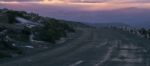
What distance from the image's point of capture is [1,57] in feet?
96.4

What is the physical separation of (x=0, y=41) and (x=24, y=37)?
10831mm

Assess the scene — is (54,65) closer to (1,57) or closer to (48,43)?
(1,57)

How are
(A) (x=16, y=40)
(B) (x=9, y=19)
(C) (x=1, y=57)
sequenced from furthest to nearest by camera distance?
(B) (x=9, y=19), (A) (x=16, y=40), (C) (x=1, y=57)

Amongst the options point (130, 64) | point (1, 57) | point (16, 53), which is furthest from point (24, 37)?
point (130, 64)

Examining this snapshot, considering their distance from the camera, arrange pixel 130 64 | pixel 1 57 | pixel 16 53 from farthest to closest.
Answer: pixel 16 53 < pixel 1 57 < pixel 130 64

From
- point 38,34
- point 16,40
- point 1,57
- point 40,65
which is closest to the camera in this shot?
point 40,65

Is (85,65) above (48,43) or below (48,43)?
above

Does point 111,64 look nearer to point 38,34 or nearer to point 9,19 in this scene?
point 38,34

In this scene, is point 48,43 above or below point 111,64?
below

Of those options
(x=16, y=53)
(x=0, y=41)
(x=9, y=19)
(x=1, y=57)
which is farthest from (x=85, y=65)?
(x=9, y=19)

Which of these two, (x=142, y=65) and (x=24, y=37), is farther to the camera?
(x=24, y=37)

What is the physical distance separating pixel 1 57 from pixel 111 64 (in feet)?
24.2

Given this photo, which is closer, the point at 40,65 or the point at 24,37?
the point at 40,65

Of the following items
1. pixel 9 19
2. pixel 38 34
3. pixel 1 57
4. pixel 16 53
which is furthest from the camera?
pixel 9 19
